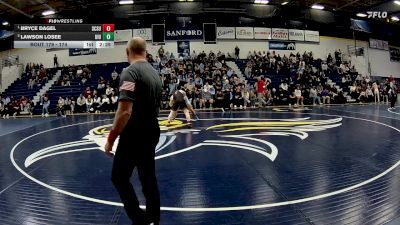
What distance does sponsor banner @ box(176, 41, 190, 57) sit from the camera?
2441cm

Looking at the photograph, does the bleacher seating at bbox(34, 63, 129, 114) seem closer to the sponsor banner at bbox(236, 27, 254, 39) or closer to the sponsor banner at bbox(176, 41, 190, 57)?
the sponsor banner at bbox(176, 41, 190, 57)

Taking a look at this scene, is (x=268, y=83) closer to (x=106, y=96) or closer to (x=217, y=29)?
(x=217, y=29)

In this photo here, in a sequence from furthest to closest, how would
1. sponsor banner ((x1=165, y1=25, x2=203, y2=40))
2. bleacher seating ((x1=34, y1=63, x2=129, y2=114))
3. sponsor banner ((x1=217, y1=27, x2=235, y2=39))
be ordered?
sponsor banner ((x1=217, y1=27, x2=235, y2=39)) → sponsor banner ((x1=165, y1=25, x2=203, y2=40)) → bleacher seating ((x1=34, y1=63, x2=129, y2=114))

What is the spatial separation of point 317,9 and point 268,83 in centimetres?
1074

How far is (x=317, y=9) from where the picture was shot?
26438mm

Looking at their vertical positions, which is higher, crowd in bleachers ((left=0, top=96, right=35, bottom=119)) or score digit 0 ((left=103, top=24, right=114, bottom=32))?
score digit 0 ((left=103, top=24, right=114, bottom=32))

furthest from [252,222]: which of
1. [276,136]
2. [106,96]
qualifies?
[106,96]

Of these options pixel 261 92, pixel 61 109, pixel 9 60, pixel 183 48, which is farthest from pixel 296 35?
pixel 9 60

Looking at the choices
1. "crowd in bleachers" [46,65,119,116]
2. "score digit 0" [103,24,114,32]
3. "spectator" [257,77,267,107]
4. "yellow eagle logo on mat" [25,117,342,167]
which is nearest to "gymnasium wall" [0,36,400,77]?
"crowd in bleachers" [46,65,119,116]

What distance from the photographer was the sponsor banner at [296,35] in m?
25.6

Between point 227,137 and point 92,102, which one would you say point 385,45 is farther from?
point 227,137

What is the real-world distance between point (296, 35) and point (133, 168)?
25.4 meters

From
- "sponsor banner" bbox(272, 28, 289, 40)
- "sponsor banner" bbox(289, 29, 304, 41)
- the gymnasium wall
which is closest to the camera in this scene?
the gymnasium wall

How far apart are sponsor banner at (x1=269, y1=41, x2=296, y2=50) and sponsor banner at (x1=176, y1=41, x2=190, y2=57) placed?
6.69 m
